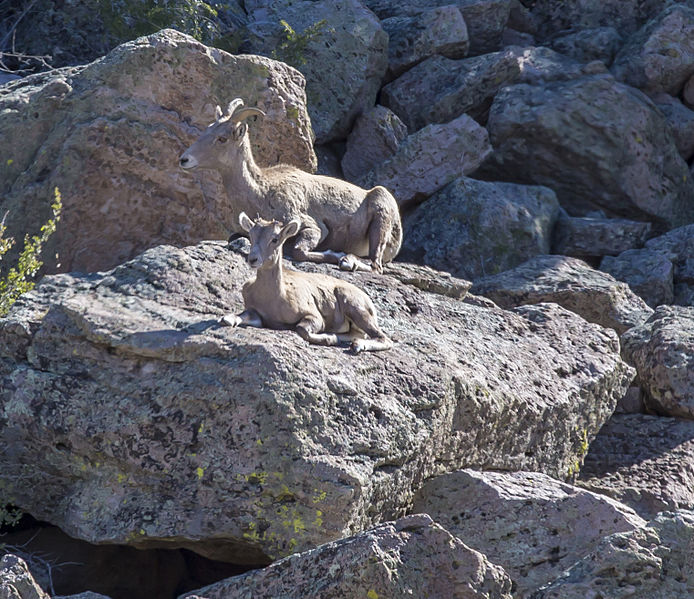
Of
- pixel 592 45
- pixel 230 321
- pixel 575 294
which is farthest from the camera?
pixel 592 45

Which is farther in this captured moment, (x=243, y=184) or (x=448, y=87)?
(x=448, y=87)

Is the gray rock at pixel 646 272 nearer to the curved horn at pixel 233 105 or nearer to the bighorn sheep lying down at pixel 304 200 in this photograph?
the bighorn sheep lying down at pixel 304 200

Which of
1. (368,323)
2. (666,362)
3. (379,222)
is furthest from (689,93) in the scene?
(368,323)

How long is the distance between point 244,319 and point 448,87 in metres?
9.53

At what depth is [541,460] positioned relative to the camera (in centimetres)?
867

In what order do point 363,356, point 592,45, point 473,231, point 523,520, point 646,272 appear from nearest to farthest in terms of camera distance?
point 523,520, point 363,356, point 646,272, point 473,231, point 592,45

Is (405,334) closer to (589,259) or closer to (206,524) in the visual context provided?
(206,524)

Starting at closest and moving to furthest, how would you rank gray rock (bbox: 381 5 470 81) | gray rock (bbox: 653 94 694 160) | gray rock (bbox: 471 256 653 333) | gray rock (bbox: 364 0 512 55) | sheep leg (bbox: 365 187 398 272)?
sheep leg (bbox: 365 187 398 272) < gray rock (bbox: 471 256 653 333) < gray rock (bbox: 381 5 470 81) < gray rock (bbox: 653 94 694 160) < gray rock (bbox: 364 0 512 55)

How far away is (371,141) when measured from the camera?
605 inches

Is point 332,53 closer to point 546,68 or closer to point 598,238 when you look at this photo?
point 546,68

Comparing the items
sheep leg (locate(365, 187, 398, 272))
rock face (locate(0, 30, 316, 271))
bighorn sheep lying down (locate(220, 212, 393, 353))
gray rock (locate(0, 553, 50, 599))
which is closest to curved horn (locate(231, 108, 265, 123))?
rock face (locate(0, 30, 316, 271))

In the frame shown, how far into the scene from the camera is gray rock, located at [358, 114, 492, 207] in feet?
47.3

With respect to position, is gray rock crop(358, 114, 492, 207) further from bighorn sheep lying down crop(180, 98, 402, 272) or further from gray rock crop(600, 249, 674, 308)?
bighorn sheep lying down crop(180, 98, 402, 272)

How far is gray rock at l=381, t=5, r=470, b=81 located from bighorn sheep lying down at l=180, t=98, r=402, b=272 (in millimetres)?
6155
